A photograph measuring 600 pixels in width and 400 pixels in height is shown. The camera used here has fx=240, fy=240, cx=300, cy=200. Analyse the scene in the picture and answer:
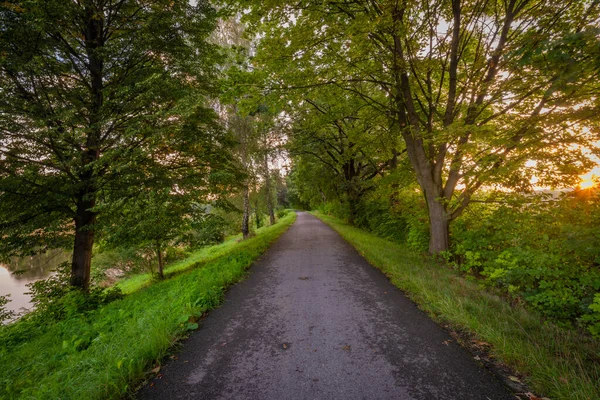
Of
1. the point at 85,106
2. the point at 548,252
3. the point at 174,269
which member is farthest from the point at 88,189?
the point at 548,252

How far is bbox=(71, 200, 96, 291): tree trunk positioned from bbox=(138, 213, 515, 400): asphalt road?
20.1ft

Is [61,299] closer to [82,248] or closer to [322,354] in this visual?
[82,248]

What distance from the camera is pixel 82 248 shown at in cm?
783

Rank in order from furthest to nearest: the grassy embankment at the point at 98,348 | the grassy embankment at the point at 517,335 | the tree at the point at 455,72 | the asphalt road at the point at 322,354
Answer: the tree at the point at 455,72 → the grassy embankment at the point at 98,348 → the asphalt road at the point at 322,354 → the grassy embankment at the point at 517,335

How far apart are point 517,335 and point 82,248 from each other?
11.0 m

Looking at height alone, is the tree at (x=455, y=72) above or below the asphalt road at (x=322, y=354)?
above

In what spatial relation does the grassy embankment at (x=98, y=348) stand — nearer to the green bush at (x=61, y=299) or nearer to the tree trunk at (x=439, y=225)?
the green bush at (x=61, y=299)

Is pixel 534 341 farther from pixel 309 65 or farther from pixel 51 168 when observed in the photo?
pixel 51 168

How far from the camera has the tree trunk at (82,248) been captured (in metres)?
7.73

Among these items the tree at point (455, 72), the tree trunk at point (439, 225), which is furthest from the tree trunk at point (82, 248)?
the tree trunk at point (439, 225)

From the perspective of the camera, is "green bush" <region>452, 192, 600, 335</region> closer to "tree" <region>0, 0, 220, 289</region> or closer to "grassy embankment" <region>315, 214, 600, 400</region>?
"grassy embankment" <region>315, 214, 600, 400</region>

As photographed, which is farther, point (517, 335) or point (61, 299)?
point (61, 299)

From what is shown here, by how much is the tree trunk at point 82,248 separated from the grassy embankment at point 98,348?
1833 millimetres

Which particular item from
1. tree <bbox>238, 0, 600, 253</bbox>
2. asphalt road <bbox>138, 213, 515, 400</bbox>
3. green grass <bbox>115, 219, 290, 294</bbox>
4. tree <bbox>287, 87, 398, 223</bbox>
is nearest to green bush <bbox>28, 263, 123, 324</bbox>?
green grass <bbox>115, 219, 290, 294</bbox>
